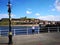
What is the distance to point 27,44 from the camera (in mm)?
18656

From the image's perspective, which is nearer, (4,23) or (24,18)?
(4,23)

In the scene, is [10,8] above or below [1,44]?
above

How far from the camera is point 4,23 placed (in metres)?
143

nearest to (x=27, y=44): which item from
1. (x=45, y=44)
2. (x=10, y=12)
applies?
(x=45, y=44)

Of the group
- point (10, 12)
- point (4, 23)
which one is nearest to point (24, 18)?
point (4, 23)

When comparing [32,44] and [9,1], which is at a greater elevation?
[9,1]

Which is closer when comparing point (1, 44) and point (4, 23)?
point (1, 44)

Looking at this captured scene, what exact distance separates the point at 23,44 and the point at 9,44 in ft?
4.82

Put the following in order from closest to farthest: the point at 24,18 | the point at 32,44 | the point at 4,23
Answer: the point at 32,44
the point at 4,23
the point at 24,18

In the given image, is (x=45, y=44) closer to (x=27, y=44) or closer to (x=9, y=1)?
(x=27, y=44)

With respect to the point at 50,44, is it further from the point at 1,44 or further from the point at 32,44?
the point at 1,44

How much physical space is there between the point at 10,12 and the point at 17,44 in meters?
3.41

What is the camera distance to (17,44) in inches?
741

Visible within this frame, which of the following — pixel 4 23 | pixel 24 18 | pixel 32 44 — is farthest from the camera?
pixel 24 18
